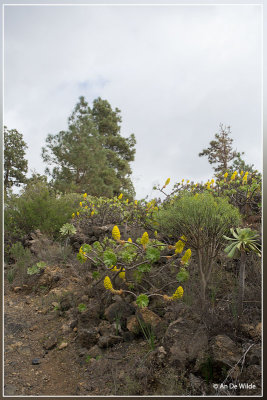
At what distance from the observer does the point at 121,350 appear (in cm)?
286

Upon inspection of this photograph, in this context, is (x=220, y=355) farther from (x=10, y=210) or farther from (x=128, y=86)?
(x=10, y=210)

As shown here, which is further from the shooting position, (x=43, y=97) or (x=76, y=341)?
(x=43, y=97)

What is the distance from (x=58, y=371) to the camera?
284 centimetres

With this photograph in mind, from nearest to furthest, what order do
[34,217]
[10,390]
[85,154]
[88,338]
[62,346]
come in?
1. [10,390]
2. [88,338]
3. [62,346]
4. [34,217]
5. [85,154]

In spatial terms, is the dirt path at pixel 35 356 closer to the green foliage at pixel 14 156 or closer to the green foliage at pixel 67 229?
the green foliage at pixel 67 229

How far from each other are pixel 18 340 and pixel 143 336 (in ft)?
4.49

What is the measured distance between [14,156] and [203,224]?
3136 mm

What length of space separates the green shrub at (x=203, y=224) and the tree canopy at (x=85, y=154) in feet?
22.6

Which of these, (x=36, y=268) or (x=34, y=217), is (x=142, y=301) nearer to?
(x=36, y=268)

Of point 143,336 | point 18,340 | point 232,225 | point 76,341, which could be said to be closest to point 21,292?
point 18,340

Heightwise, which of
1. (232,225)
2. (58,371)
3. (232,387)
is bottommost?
(58,371)

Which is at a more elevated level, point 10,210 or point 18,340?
point 10,210

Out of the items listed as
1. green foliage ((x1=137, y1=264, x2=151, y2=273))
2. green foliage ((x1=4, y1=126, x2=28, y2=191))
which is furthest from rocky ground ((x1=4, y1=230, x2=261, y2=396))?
green foliage ((x1=4, y1=126, x2=28, y2=191))

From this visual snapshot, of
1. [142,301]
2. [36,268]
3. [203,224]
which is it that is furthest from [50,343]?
[203,224]
